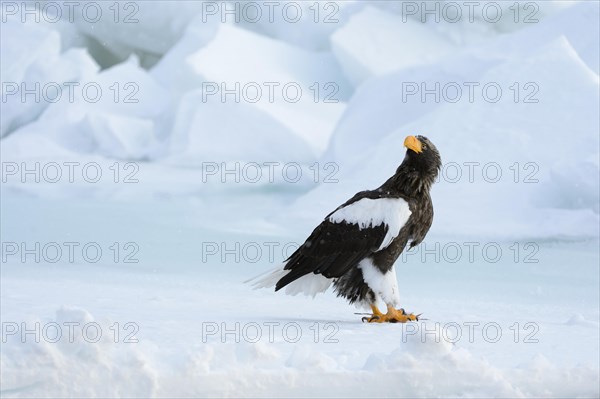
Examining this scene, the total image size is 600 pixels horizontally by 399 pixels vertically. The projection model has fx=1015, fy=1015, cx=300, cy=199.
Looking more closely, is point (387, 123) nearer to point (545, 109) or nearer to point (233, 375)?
point (545, 109)

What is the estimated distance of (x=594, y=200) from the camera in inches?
298

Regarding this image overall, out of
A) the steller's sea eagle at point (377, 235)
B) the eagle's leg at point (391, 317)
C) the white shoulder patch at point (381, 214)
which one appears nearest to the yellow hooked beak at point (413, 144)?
the steller's sea eagle at point (377, 235)

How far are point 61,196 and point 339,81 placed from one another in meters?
4.89

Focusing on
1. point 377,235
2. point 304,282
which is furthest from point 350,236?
point 304,282

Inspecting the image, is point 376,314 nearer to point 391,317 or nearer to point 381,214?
point 391,317

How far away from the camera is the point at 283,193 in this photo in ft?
33.3

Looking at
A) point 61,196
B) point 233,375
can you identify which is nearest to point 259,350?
point 233,375

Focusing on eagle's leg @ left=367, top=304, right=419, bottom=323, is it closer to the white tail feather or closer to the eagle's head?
the white tail feather

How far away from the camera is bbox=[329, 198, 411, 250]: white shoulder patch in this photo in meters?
3.86

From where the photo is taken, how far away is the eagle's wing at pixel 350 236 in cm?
388

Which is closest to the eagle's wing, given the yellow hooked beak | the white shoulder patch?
the white shoulder patch

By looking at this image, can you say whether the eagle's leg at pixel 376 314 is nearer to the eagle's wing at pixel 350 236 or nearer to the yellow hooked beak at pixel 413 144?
the eagle's wing at pixel 350 236

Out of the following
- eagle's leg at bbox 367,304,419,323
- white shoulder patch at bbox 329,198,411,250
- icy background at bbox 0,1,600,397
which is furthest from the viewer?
eagle's leg at bbox 367,304,419,323

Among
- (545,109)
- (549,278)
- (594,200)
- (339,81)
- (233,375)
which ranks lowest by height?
(233,375)
